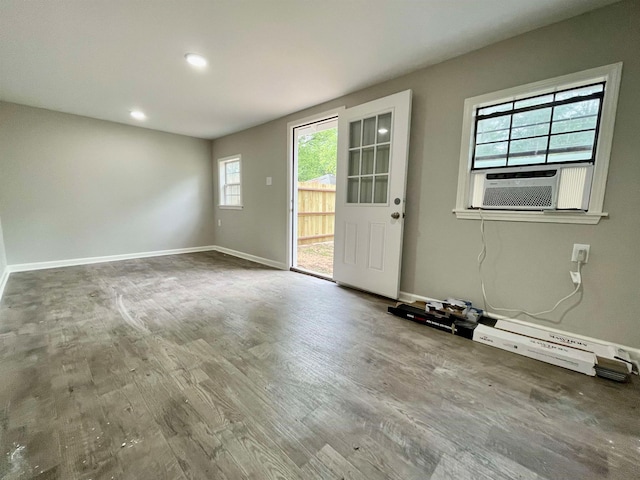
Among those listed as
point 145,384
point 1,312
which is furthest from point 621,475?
point 1,312

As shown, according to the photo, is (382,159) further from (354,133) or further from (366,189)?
(354,133)

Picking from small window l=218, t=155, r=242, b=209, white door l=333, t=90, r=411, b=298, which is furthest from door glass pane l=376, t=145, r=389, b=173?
small window l=218, t=155, r=242, b=209

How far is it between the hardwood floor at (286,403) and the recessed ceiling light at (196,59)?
2.33 m

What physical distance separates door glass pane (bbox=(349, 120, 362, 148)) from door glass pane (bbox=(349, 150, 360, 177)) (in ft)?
0.29

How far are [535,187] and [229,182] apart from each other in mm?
4929

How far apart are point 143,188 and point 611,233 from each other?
19.5 feet

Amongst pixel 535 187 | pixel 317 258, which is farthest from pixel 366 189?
pixel 317 258

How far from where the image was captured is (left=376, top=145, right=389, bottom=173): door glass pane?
112 inches

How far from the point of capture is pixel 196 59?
2.45m

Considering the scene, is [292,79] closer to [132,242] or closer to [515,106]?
[515,106]

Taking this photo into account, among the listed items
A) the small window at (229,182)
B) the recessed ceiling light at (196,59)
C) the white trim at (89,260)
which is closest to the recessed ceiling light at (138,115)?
the small window at (229,182)

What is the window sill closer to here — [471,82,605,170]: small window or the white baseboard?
[471,82,605,170]: small window

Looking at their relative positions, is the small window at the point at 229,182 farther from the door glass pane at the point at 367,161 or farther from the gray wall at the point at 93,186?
the door glass pane at the point at 367,161

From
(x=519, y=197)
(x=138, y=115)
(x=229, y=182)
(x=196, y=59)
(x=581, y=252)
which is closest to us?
(x=581, y=252)
